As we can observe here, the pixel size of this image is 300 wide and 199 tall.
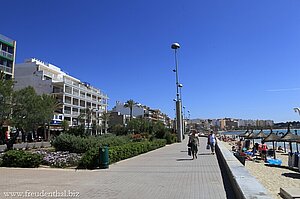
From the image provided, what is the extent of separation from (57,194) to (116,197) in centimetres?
152

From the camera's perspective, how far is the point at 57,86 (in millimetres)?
70438

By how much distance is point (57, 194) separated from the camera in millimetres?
7461

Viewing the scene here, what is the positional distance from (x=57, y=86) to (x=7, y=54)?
2171 cm

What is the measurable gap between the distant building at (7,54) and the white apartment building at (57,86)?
16.6 meters

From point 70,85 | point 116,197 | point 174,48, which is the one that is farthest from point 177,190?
point 70,85

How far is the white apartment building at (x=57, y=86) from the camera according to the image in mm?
69438

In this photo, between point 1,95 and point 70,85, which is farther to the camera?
point 70,85

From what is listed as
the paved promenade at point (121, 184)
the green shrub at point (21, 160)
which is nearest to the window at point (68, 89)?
the green shrub at point (21, 160)

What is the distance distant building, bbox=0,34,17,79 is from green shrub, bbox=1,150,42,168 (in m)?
37.8

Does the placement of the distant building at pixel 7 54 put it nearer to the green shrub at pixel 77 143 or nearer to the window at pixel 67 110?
the window at pixel 67 110

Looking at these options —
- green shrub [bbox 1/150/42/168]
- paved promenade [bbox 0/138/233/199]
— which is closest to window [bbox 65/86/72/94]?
green shrub [bbox 1/150/42/168]

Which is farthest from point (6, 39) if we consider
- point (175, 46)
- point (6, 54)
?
point (175, 46)

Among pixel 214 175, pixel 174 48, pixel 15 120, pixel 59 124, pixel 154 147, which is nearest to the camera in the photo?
pixel 214 175

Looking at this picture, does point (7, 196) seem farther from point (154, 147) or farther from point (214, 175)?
point (154, 147)
